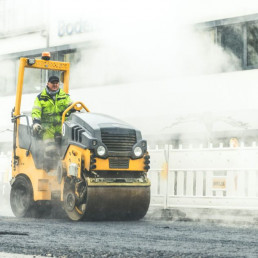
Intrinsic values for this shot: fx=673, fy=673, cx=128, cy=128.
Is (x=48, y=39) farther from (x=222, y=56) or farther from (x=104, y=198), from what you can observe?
(x=104, y=198)

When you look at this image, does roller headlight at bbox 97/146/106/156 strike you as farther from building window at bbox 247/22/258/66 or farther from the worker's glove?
building window at bbox 247/22/258/66

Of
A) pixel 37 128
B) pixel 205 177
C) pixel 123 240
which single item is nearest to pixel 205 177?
pixel 205 177

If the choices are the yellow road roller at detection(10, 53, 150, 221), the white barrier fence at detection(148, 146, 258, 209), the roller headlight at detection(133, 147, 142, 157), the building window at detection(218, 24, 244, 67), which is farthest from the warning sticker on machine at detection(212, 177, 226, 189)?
the building window at detection(218, 24, 244, 67)

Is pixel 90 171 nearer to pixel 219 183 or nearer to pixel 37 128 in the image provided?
pixel 37 128

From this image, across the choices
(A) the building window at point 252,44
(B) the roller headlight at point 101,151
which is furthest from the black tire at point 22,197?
(A) the building window at point 252,44

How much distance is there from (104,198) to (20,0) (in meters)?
7.15

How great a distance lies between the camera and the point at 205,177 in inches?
425

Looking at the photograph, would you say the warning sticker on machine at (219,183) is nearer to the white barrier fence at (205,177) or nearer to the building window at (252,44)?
the white barrier fence at (205,177)

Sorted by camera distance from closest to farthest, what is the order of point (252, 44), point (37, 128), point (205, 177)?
point (37, 128) < point (205, 177) < point (252, 44)

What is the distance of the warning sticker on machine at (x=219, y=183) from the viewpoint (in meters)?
10.6

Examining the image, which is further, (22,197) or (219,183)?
(219,183)

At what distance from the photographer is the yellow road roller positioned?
8359mm

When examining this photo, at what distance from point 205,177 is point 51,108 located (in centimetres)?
298

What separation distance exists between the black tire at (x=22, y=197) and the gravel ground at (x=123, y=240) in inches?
47.1
